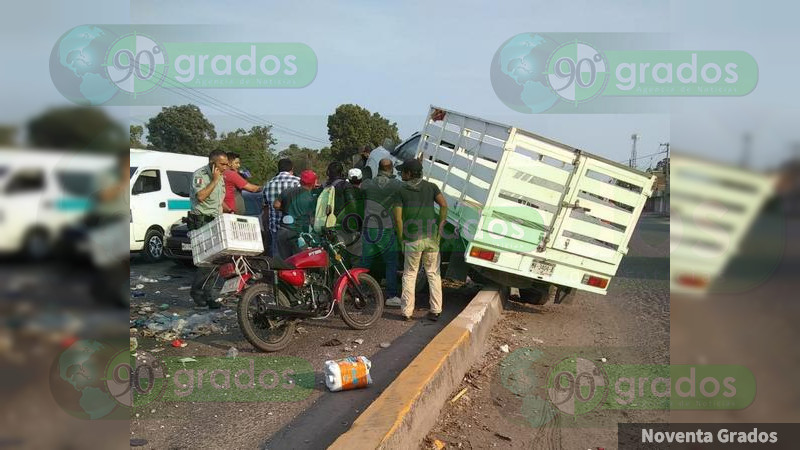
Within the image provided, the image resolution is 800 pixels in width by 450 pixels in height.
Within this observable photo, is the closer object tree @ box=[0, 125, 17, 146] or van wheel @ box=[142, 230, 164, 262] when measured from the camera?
tree @ box=[0, 125, 17, 146]

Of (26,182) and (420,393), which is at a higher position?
(26,182)

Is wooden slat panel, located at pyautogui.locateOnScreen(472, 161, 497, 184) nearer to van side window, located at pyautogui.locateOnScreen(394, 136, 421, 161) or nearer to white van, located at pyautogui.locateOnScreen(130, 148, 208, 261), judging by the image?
van side window, located at pyautogui.locateOnScreen(394, 136, 421, 161)

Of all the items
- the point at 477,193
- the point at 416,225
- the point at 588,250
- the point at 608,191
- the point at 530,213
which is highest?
the point at 608,191

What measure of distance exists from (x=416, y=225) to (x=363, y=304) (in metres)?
1.07

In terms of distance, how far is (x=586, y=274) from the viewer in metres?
6.93

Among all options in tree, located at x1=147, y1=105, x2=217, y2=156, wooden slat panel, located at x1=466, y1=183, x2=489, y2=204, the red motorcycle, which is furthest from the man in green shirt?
tree, located at x1=147, y1=105, x2=217, y2=156

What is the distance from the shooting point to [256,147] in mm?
25875

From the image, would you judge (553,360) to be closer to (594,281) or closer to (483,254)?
(483,254)

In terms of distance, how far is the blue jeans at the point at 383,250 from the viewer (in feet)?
23.7

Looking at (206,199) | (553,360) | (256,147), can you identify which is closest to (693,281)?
(553,360)

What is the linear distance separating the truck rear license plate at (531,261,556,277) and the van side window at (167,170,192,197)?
7.15 meters

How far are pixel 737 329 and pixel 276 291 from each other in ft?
11.9

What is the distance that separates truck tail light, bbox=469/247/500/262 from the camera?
6.72 metres

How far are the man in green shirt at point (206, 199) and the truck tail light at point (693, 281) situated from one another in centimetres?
463
